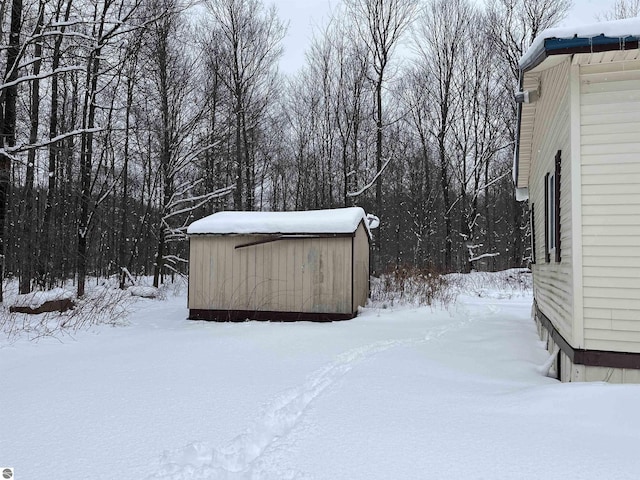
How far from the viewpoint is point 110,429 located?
2.98 m

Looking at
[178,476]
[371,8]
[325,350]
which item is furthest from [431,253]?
[178,476]

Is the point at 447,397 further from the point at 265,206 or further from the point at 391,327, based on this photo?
the point at 265,206

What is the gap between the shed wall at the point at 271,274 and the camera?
30.7ft

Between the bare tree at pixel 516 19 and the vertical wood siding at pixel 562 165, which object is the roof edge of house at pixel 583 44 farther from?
the bare tree at pixel 516 19

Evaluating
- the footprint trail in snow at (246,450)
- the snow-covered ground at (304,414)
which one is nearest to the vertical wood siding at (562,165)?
the snow-covered ground at (304,414)

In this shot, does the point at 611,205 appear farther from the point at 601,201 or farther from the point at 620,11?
the point at 620,11

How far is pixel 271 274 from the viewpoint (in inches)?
380

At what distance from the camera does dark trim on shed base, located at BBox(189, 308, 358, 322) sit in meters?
9.34

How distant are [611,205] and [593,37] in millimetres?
1509

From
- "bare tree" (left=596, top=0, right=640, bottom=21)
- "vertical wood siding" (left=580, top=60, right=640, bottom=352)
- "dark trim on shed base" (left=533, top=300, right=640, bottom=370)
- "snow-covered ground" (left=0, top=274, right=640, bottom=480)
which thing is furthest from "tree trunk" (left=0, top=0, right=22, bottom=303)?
"bare tree" (left=596, top=0, right=640, bottom=21)

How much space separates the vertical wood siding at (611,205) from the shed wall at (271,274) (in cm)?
557

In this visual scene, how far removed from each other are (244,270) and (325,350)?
4.23m

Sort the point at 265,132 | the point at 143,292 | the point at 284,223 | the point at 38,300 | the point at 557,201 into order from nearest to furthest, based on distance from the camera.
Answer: the point at 557,201, the point at 38,300, the point at 284,223, the point at 143,292, the point at 265,132

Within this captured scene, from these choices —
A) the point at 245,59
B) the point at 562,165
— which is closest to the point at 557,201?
the point at 562,165
